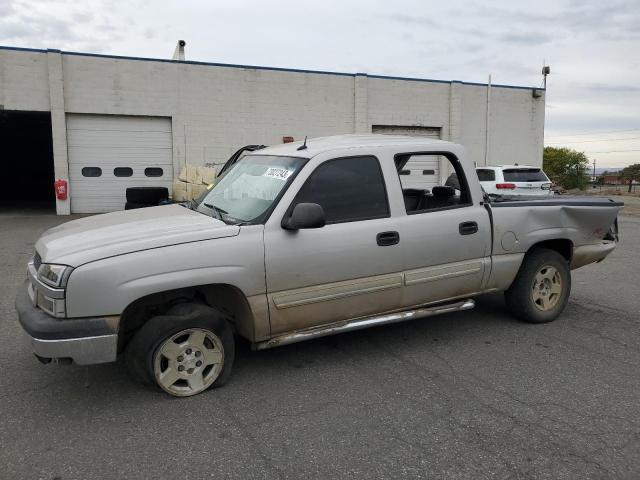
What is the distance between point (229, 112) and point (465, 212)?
48.4ft

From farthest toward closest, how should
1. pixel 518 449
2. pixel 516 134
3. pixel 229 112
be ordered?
pixel 516 134 → pixel 229 112 → pixel 518 449

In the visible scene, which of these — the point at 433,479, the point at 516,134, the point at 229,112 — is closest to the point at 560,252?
the point at 433,479

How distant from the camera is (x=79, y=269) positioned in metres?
3.43

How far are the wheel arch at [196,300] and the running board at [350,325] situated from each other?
198 mm

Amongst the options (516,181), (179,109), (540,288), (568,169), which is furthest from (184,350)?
(568,169)

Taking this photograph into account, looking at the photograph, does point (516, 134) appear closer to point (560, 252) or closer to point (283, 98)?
point (283, 98)

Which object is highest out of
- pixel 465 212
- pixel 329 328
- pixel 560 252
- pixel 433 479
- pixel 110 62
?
pixel 110 62

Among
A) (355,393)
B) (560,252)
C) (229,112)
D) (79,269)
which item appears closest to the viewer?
(79,269)

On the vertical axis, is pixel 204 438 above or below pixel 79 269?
below

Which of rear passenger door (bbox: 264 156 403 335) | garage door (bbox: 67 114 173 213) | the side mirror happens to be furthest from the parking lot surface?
garage door (bbox: 67 114 173 213)

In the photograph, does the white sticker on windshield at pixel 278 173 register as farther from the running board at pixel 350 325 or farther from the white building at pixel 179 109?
the white building at pixel 179 109

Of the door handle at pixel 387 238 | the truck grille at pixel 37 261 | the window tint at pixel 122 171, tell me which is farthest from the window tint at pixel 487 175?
the truck grille at pixel 37 261

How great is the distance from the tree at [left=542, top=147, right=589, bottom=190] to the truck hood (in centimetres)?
4143

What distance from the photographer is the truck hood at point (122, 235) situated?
3.56 m
